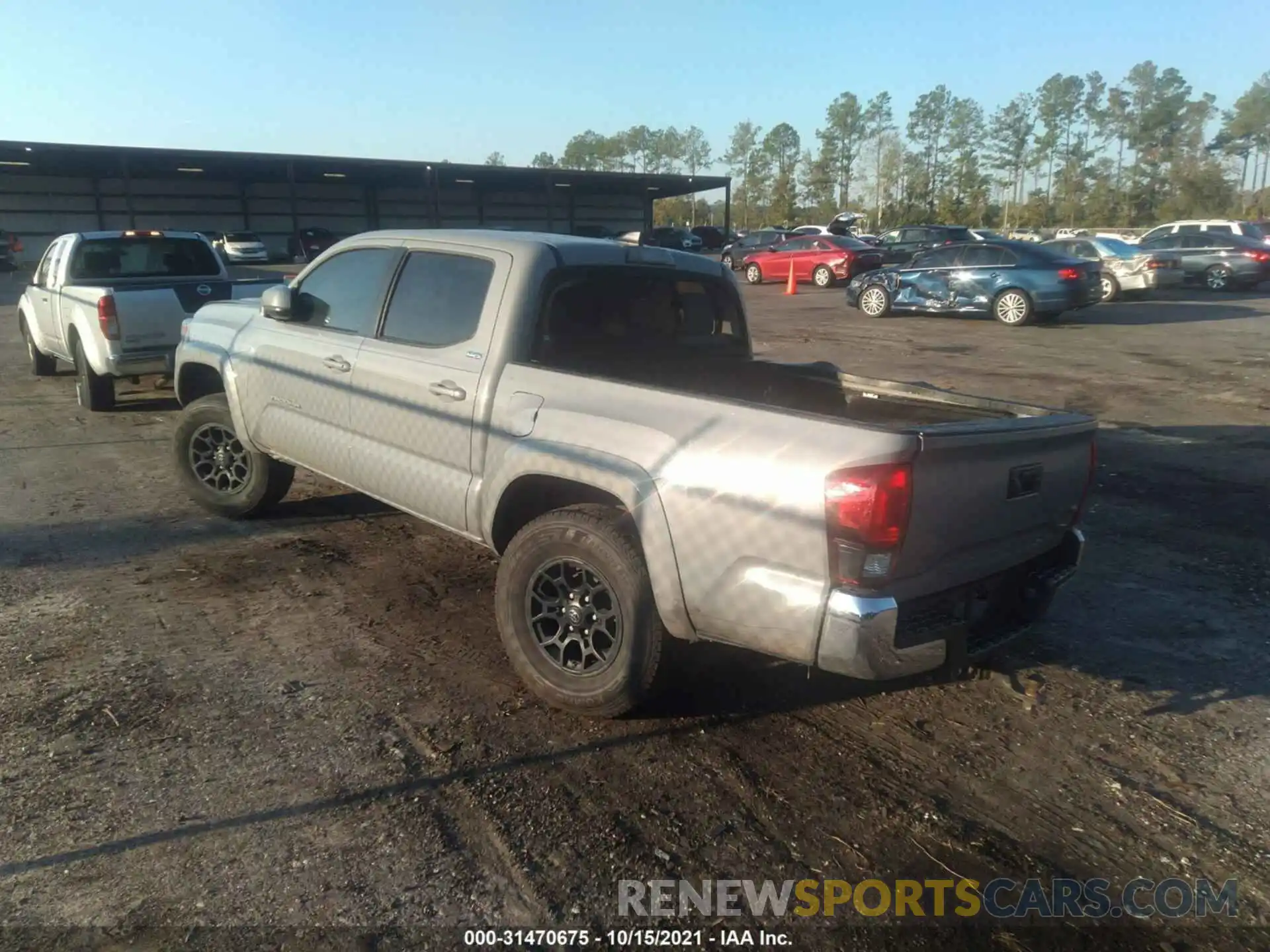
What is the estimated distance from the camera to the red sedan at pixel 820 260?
1128 inches

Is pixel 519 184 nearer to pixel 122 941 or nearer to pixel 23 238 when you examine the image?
pixel 23 238

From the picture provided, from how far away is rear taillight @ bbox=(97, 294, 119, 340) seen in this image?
30.0 feet

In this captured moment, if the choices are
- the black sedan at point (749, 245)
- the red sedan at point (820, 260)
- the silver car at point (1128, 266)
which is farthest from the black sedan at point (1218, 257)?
the black sedan at point (749, 245)

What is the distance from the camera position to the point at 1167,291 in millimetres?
25938

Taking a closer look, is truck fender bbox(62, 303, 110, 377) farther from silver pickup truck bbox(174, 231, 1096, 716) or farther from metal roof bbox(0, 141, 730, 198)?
metal roof bbox(0, 141, 730, 198)

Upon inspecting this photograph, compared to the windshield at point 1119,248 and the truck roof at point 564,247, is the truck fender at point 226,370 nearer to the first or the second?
the truck roof at point 564,247

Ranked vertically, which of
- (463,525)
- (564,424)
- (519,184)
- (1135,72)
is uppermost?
(1135,72)

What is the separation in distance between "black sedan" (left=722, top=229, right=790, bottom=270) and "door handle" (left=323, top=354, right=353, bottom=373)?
29.3 metres

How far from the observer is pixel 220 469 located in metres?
6.48

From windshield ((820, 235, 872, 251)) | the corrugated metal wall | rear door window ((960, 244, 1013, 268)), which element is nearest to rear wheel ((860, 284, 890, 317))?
rear door window ((960, 244, 1013, 268))

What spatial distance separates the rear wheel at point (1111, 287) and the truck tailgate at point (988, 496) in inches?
903

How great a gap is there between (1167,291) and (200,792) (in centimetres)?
2807

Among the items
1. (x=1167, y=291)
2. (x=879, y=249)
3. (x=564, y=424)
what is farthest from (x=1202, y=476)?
(x=879, y=249)

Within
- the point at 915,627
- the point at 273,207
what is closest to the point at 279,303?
the point at 915,627
